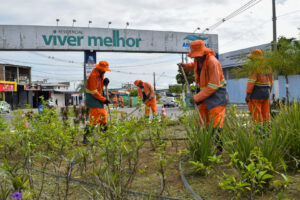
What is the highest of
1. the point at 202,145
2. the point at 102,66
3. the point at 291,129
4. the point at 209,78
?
the point at 102,66

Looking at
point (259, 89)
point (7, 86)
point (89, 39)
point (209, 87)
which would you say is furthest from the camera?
point (7, 86)

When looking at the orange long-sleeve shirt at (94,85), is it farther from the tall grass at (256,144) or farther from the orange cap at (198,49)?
the tall grass at (256,144)

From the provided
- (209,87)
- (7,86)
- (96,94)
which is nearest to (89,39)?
(96,94)

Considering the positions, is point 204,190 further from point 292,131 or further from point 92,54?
point 92,54

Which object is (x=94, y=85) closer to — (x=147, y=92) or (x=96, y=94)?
(x=96, y=94)

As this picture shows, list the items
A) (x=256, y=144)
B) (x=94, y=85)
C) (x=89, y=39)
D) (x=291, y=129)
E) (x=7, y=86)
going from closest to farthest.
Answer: (x=256, y=144) → (x=291, y=129) → (x=94, y=85) → (x=89, y=39) → (x=7, y=86)

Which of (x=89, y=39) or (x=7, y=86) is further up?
(x=89, y=39)

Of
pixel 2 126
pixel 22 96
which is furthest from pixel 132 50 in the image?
pixel 22 96

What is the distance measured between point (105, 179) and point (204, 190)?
1.05 meters

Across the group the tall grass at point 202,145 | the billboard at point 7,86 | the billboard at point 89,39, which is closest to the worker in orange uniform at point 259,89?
the tall grass at point 202,145

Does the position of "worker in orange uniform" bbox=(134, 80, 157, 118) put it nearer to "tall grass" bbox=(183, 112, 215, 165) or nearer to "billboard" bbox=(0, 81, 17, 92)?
"tall grass" bbox=(183, 112, 215, 165)

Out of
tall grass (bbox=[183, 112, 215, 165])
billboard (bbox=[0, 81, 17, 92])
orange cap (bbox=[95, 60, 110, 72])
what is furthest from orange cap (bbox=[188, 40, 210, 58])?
billboard (bbox=[0, 81, 17, 92])

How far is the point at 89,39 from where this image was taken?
50.5ft

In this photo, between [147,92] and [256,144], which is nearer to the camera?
[256,144]
